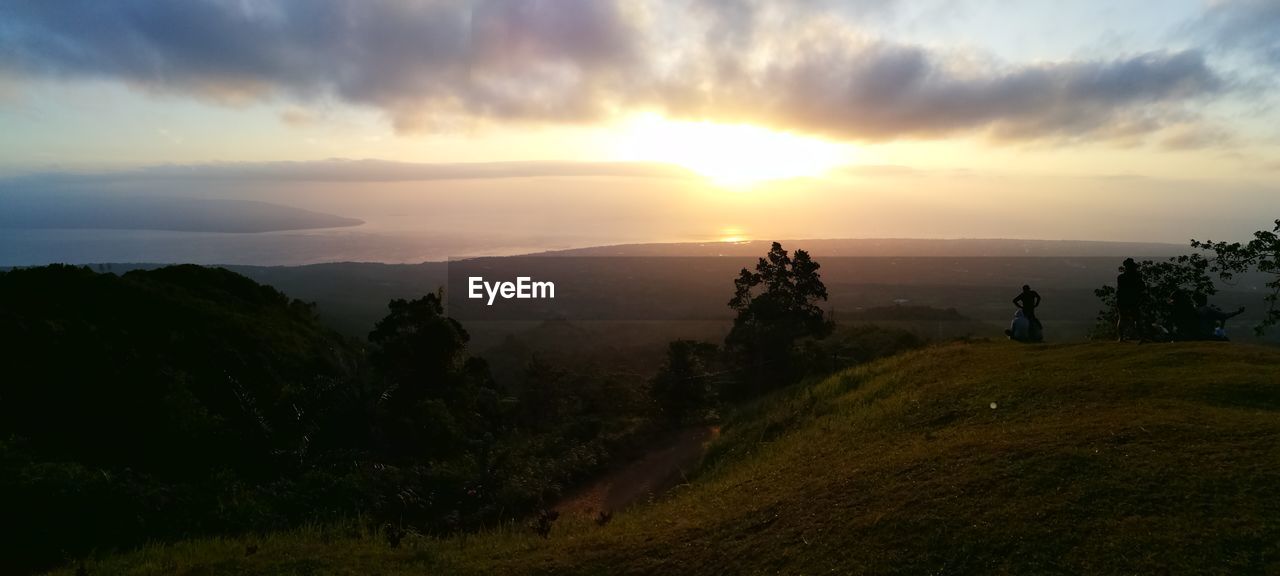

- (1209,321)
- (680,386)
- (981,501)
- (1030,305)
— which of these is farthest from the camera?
(680,386)

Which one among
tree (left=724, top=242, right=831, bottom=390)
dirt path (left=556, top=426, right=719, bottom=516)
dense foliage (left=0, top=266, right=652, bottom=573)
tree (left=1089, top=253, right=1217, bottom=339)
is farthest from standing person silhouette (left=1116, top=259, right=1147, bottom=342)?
tree (left=724, top=242, right=831, bottom=390)

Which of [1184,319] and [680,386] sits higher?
[1184,319]

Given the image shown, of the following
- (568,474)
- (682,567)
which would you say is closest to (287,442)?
(568,474)

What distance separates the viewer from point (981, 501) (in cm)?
808

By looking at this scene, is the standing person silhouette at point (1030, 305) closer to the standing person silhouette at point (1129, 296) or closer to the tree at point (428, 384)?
the standing person silhouette at point (1129, 296)

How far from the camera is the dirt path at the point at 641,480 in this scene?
14609mm

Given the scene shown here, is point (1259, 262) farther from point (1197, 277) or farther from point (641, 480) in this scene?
point (641, 480)

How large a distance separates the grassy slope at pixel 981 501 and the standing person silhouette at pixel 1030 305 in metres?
4.34

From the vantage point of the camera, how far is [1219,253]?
62.5 ft

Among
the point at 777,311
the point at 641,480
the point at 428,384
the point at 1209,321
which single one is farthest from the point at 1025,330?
the point at 428,384

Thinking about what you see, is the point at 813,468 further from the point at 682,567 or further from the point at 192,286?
the point at 192,286

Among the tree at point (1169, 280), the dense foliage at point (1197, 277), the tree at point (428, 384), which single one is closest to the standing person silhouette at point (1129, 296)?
the dense foliage at point (1197, 277)

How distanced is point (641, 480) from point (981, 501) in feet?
31.2

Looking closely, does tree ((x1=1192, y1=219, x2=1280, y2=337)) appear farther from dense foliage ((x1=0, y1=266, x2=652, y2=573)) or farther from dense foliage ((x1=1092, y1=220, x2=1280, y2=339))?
dense foliage ((x1=0, y1=266, x2=652, y2=573))
